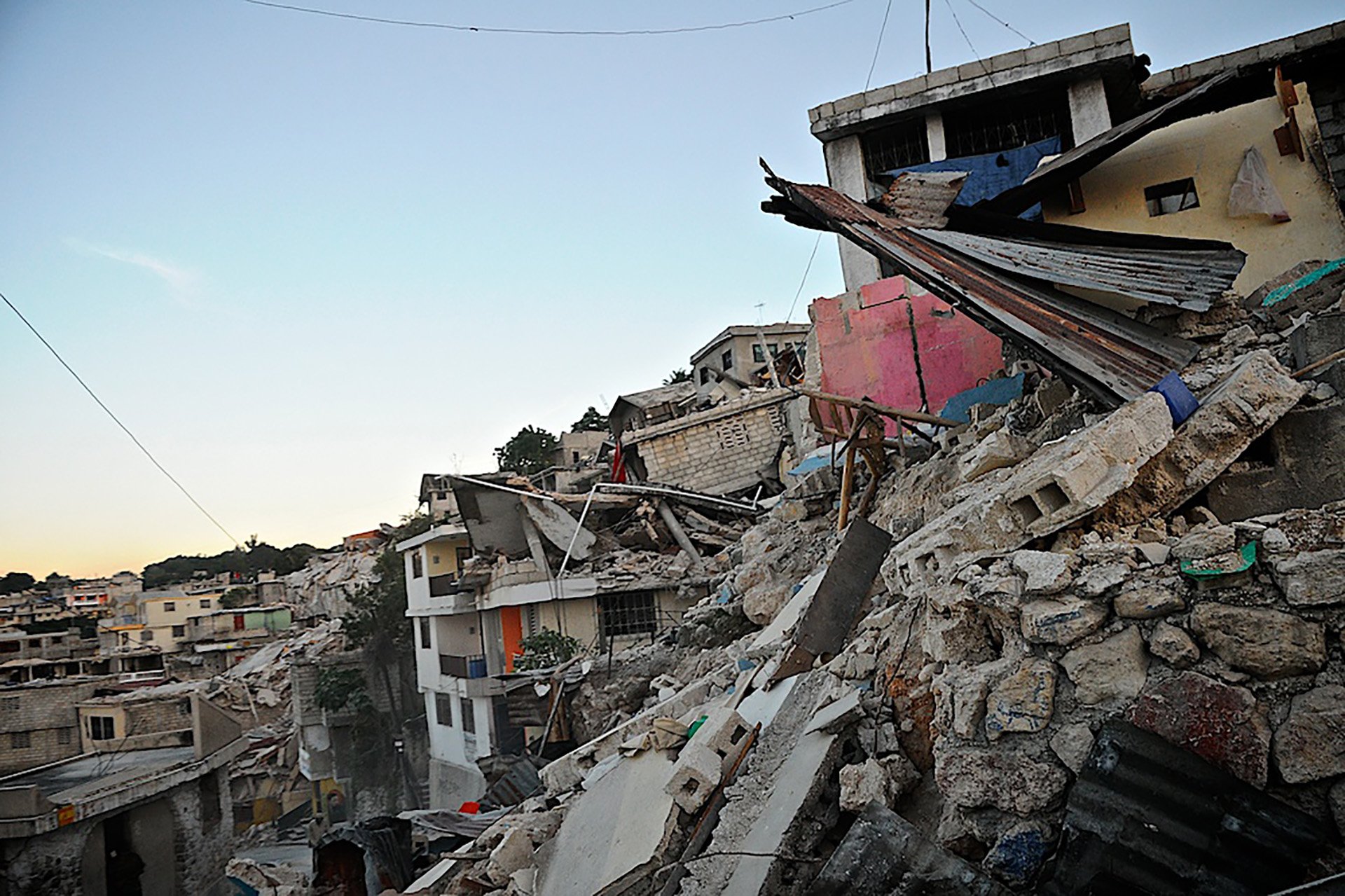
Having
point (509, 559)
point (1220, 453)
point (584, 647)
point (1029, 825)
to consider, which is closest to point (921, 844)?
point (1029, 825)

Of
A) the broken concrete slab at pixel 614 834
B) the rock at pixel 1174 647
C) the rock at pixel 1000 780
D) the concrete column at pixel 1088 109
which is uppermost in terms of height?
the concrete column at pixel 1088 109

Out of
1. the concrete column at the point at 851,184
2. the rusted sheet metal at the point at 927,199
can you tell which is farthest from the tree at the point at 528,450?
the rusted sheet metal at the point at 927,199

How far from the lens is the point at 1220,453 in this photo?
4.05m

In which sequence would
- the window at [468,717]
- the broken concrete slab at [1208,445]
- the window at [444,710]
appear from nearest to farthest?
the broken concrete slab at [1208,445] → the window at [468,717] → the window at [444,710]

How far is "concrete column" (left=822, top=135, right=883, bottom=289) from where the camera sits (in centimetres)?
1394

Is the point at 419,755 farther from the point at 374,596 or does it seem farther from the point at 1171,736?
the point at 1171,736

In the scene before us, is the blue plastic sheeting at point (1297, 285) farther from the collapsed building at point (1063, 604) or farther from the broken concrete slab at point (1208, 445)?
the broken concrete slab at point (1208, 445)

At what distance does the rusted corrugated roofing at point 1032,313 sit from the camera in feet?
19.0

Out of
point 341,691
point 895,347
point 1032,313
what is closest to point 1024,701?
point 1032,313

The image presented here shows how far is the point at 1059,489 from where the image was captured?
3961 millimetres

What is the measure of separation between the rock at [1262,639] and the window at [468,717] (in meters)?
19.9

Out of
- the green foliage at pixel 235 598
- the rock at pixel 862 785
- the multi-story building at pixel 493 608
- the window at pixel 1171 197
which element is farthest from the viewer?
the green foliage at pixel 235 598

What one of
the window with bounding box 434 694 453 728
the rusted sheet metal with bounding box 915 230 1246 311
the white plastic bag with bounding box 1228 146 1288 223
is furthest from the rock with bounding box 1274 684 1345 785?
the window with bounding box 434 694 453 728

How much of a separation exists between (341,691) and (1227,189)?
26943 millimetres
